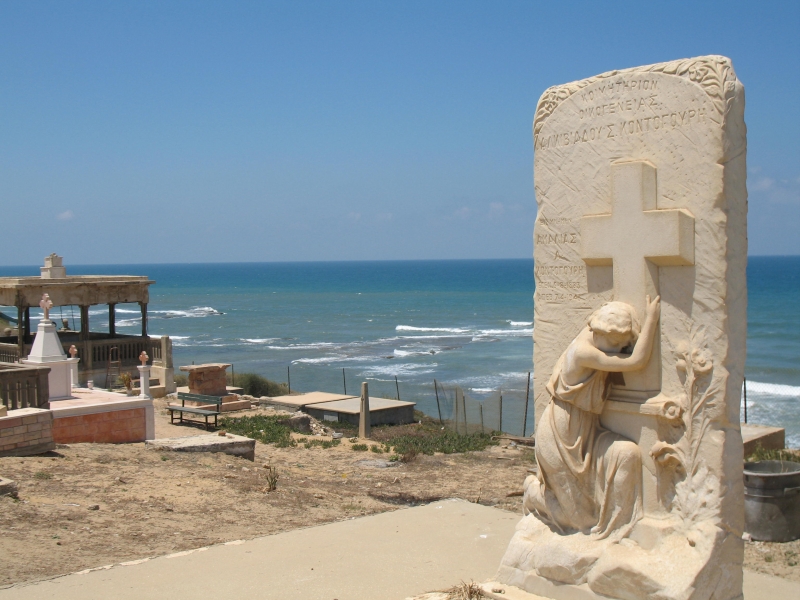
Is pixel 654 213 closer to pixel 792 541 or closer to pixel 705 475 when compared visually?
pixel 705 475

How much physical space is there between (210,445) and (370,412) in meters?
7.67

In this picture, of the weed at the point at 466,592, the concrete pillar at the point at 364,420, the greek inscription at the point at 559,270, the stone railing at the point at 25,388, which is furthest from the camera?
the concrete pillar at the point at 364,420

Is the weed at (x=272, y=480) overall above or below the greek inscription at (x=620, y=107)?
below

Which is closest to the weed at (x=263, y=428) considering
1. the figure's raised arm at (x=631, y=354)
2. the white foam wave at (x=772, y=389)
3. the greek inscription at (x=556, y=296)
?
the greek inscription at (x=556, y=296)

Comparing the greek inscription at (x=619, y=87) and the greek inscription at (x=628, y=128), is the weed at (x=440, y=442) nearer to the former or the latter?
the greek inscription at (x=628, y=128)

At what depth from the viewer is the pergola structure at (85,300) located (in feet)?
69.1

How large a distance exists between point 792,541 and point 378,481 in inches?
226

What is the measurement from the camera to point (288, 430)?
16766 millimetres

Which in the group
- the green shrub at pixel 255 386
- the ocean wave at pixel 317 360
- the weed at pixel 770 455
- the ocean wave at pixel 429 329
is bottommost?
the ocean wave at pixel 317 360

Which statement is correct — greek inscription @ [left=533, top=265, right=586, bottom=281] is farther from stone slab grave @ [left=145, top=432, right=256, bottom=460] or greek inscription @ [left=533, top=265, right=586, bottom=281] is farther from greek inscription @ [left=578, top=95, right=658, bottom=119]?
stone slab grave @ [left=145, top=432, right=256, bottom=460]

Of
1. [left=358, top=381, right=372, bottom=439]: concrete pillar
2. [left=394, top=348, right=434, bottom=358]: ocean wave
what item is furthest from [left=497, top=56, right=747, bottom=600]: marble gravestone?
[left=394, top=348, right=434, bottom=358]: ocean wave

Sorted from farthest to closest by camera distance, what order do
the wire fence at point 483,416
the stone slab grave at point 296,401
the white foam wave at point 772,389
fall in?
the white foam wave at point 772,389 < the stone slab grave at point 296,401 < the wire fence at point 483,416

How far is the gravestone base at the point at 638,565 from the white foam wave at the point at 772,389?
25488mm

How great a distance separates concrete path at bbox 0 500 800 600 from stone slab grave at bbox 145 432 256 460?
16.0 feet
